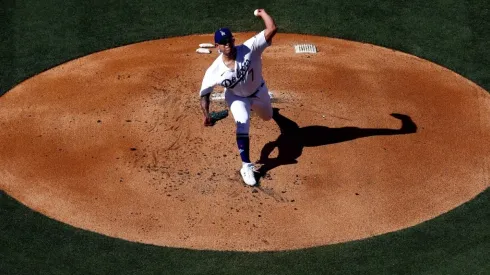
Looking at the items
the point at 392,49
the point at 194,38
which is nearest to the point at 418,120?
the point at 392,49

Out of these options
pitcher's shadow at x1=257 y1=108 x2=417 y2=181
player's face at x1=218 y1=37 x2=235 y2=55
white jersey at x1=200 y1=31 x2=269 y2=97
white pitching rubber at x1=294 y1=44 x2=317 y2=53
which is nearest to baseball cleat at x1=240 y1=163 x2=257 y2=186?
pitcher's shadow at x1=257 y1=108 x2=417 y2=181

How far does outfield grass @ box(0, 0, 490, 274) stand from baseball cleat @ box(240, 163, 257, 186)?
171 centimetres

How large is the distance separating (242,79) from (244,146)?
38.7 inches

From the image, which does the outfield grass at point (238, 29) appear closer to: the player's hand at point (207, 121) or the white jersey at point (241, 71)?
the player's hand at point (207, 121)

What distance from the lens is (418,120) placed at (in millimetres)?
14445

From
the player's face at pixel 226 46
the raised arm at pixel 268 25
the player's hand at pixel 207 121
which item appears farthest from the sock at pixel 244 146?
the raised arm at pixel 268 25

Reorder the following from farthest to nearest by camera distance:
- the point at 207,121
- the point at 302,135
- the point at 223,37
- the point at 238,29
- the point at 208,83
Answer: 1. the point at 238,29
2. the point at 302,135
3. the point at 207,121
4. the point at 208,83
5. the point at 223,37

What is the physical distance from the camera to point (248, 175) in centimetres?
1287

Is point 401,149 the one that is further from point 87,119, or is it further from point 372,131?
point 87,119

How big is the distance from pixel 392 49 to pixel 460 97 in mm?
2192

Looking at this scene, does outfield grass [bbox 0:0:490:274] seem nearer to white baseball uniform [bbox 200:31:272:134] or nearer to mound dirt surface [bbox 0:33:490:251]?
mound dirt surface [bbox 0:33:490:251]

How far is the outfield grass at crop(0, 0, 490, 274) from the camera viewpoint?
11.1 meters

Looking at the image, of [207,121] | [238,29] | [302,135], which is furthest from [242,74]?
[238,29]

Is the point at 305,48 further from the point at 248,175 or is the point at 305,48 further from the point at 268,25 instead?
the point at 248,175
